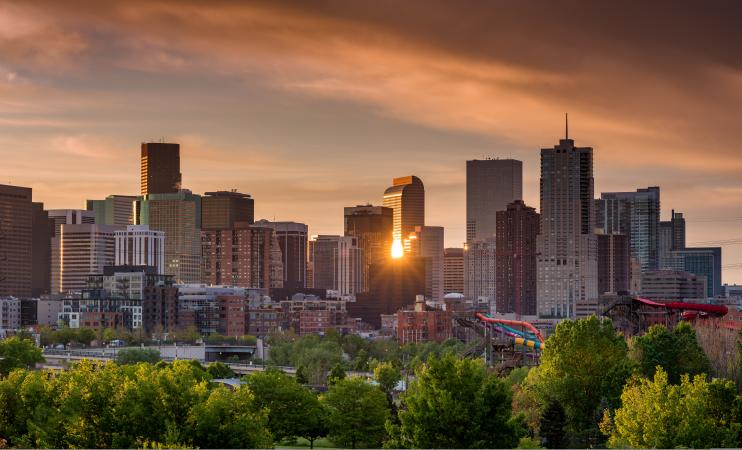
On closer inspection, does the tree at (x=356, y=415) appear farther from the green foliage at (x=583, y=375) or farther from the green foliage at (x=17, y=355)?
the green foliage at (x=17, y=355)

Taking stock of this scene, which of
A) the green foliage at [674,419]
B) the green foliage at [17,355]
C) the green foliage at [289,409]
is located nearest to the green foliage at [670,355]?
the green foliage at [674,419]

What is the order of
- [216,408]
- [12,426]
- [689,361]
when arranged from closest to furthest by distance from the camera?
[216,408] → [12,426] → [689,361]

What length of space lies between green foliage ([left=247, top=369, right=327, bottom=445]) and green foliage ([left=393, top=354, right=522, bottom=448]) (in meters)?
26.2

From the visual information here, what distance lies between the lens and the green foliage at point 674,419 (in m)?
77.4

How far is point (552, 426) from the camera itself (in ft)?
321

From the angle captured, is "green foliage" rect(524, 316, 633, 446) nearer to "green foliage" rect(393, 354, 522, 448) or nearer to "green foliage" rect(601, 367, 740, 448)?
"green foliage" rect(601, 367, 740, 448)

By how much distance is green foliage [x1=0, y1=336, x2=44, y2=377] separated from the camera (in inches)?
6457

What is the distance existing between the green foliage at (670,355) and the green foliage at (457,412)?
98.0 feet

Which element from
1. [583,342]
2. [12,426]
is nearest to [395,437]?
[583,342]

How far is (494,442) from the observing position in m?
83.0

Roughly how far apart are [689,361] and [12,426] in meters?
57.4

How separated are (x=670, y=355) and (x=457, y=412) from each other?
38430 millimetres

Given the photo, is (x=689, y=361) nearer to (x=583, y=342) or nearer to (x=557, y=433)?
(x=583, y=342)

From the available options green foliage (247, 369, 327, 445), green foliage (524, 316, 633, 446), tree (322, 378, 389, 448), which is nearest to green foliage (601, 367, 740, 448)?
green foliage (524, 316, 633, 446)
